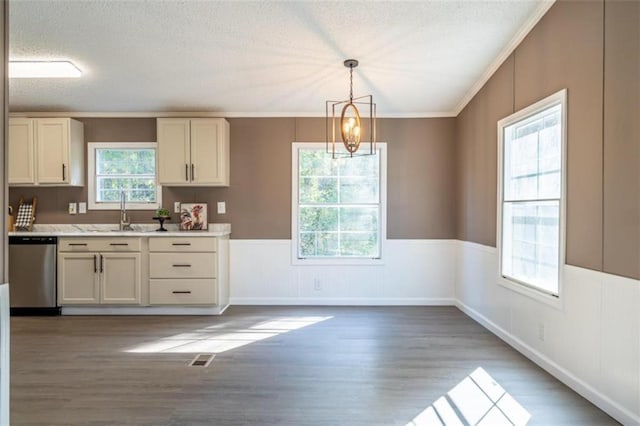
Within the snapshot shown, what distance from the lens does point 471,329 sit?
3.70 m

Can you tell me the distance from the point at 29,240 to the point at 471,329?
485 centimetres

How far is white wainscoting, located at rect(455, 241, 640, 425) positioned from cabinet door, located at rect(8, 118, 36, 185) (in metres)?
5.33


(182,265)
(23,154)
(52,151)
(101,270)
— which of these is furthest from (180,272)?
(23,154)

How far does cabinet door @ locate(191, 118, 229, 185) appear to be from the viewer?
441 cm

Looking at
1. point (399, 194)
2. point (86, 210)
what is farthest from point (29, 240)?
point (399, 194)

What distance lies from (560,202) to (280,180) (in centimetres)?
304

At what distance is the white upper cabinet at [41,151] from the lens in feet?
14.4

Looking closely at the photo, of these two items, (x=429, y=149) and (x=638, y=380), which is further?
(x=429, y=149)

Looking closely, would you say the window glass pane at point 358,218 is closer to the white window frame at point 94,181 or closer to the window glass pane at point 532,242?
the window glass pane at point 532,242

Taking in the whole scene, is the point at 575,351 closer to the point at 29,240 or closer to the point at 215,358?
the point at 215,358

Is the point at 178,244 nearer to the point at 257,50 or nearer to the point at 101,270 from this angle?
the point at 101,270

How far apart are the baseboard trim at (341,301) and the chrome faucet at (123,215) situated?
1.58 metres

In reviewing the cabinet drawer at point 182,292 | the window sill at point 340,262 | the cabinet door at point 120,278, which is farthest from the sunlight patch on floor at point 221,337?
the cabinet door at point 120,278

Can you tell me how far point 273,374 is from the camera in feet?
8.75
